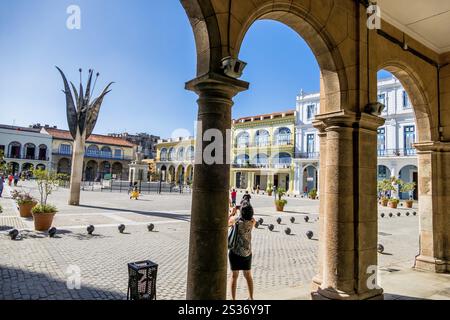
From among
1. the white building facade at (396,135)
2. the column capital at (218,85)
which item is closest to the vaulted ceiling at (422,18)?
the column capital at (218,85)

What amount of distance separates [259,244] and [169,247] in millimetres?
2795

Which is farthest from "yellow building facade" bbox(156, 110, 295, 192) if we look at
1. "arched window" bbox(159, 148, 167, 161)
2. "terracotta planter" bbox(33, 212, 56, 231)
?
"terracotta planter" bbox(33, 212, 56, 231)

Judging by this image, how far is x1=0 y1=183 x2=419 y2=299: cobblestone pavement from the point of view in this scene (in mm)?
5070

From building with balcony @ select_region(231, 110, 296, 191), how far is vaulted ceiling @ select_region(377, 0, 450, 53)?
34.4 m

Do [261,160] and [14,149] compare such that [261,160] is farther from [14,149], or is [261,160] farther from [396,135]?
[14,149]

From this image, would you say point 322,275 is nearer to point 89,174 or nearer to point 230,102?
point 230,102

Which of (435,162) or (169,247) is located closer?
(435,162)

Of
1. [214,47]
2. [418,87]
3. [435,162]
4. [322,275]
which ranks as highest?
[418,87]

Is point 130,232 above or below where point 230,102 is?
below

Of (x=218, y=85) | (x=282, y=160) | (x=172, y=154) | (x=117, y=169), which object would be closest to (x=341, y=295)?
(x=218, y=85)

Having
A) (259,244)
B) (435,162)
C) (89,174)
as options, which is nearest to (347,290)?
(435,162)

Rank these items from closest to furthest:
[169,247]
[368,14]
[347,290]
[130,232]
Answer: [347,290] → [368,14] → [169,247] → [130,232]

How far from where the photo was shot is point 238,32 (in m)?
3.09
